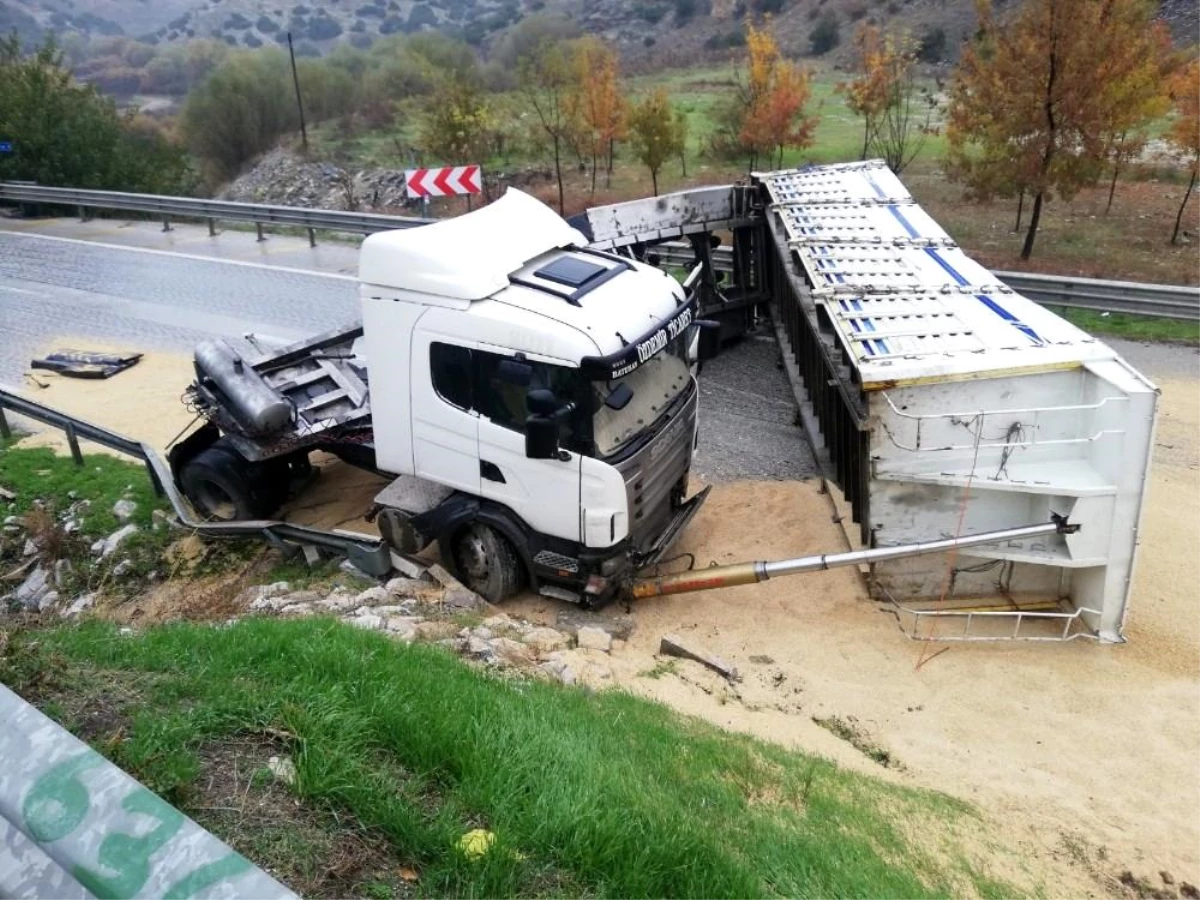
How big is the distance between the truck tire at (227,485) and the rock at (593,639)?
3.58m

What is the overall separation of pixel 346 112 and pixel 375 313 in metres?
44.7

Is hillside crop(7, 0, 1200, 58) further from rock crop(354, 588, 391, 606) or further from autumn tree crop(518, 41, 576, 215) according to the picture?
rock crop(354, 588, 391, 606)

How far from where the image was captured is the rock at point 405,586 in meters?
7.62

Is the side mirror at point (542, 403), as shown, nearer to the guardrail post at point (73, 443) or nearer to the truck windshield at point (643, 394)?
the truck windshield at point (643, 394)

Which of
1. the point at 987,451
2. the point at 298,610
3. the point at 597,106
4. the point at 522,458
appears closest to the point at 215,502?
the point at 298,610

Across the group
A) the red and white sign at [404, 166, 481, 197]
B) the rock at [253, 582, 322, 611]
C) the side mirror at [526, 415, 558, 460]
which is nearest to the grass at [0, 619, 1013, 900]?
the side mirror at [526, 415, 558, 460]

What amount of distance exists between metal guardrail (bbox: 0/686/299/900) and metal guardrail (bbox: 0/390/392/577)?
6000 millimetres

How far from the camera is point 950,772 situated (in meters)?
5.91

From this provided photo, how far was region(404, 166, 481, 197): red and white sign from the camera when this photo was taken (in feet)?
54.6

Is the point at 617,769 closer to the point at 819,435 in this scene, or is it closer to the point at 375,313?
the point at 375,313

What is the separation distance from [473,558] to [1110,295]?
966 cm

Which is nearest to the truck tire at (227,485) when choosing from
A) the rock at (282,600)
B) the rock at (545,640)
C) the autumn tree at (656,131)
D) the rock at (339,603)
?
the rock at (282,600)

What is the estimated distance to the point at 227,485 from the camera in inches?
348

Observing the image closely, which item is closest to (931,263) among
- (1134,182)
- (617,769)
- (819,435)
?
(819,435)
